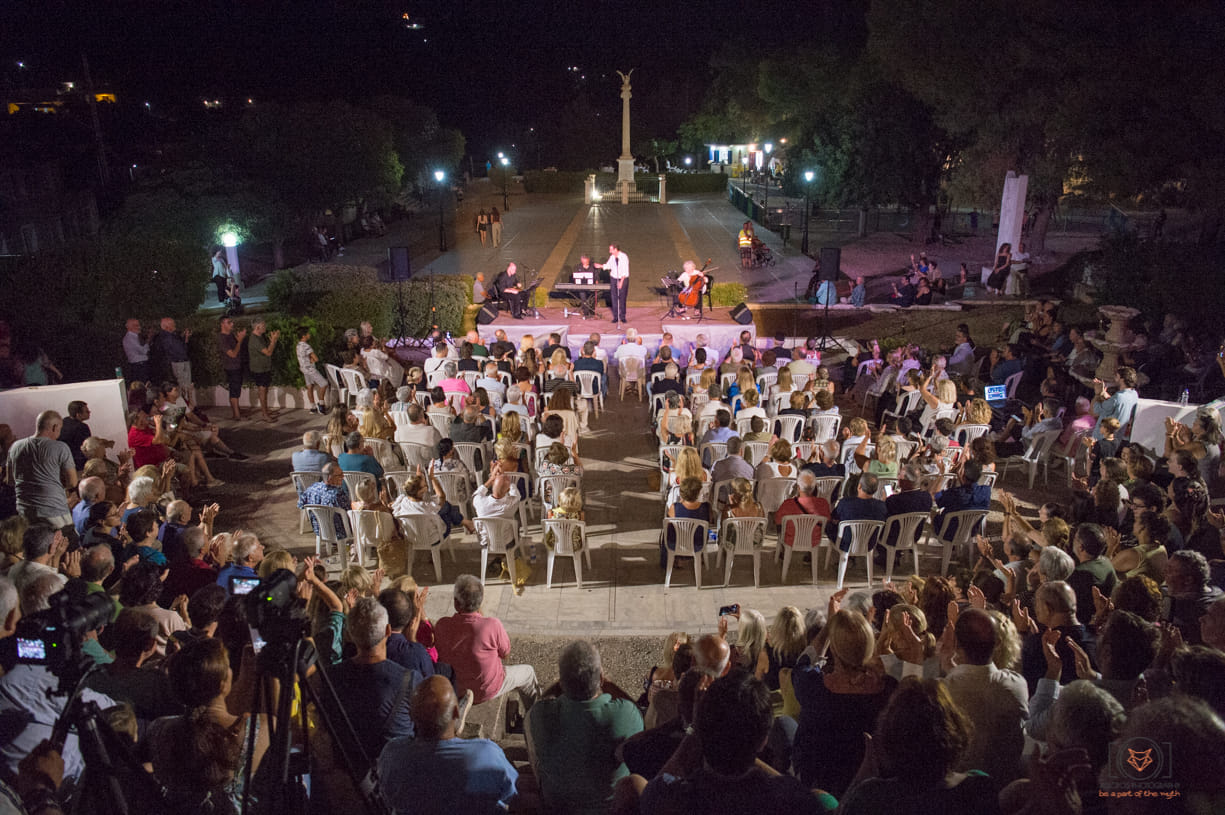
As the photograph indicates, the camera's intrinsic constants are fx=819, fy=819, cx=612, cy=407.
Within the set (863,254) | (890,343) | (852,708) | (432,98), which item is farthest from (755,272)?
(432,98)

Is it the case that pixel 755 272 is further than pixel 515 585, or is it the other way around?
pixel 755 272

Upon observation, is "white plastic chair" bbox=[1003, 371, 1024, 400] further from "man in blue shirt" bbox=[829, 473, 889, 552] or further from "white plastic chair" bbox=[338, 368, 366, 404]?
"white plastic chair" bbox=[338, 368, 366, 404]

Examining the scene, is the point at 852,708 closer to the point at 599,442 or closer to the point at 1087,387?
the point at 599,442

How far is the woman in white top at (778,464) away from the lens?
22.9 feet

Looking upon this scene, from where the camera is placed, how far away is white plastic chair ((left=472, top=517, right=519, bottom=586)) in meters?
6.43

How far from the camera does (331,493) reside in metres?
6.56

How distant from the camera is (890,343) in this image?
13.5 metres

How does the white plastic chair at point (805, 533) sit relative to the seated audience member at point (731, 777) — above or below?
below

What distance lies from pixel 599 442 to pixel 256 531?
159 inches

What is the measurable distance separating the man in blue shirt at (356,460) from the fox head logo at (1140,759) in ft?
18.7

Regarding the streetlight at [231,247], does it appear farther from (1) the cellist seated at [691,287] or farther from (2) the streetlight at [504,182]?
(2) the streetlight at [504,182]

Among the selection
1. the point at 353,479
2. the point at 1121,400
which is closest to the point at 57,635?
the point at 353,479

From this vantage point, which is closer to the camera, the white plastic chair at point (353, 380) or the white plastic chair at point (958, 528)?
the white plastic chair at point (958, 528)

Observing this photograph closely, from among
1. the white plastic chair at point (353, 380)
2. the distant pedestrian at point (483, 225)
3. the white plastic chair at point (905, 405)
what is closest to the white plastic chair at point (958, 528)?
the white plastic chair at point (905, 405)
